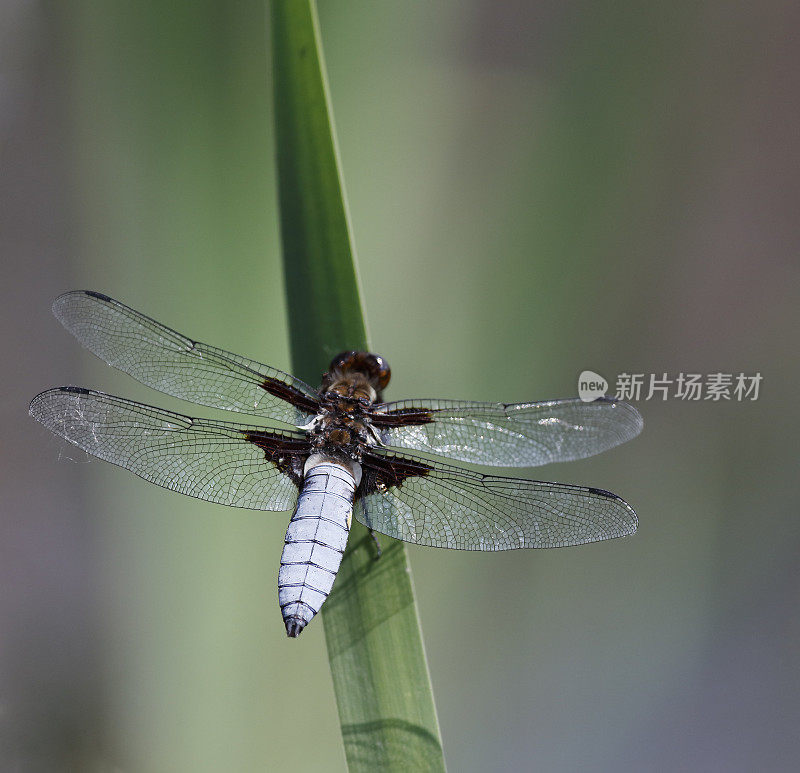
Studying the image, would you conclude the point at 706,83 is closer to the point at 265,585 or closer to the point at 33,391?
the point at 265,585

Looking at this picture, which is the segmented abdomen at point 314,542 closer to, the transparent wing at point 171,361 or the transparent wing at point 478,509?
the transparent wing at point 478,509

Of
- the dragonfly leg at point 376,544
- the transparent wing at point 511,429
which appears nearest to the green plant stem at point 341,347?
the dragonfly leg at point 376,544

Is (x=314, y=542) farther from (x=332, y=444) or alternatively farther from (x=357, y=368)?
(x=357, y=368)

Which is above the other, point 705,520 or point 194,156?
point 194,156

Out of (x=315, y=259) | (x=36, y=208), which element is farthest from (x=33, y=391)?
(x=315, y=259)

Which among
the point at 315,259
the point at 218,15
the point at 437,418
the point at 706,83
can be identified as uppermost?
the point at 706,83

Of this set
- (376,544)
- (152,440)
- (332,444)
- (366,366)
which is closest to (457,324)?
(366,366)

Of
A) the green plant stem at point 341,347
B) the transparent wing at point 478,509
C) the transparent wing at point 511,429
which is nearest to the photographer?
the green plant stem at point 341,347
